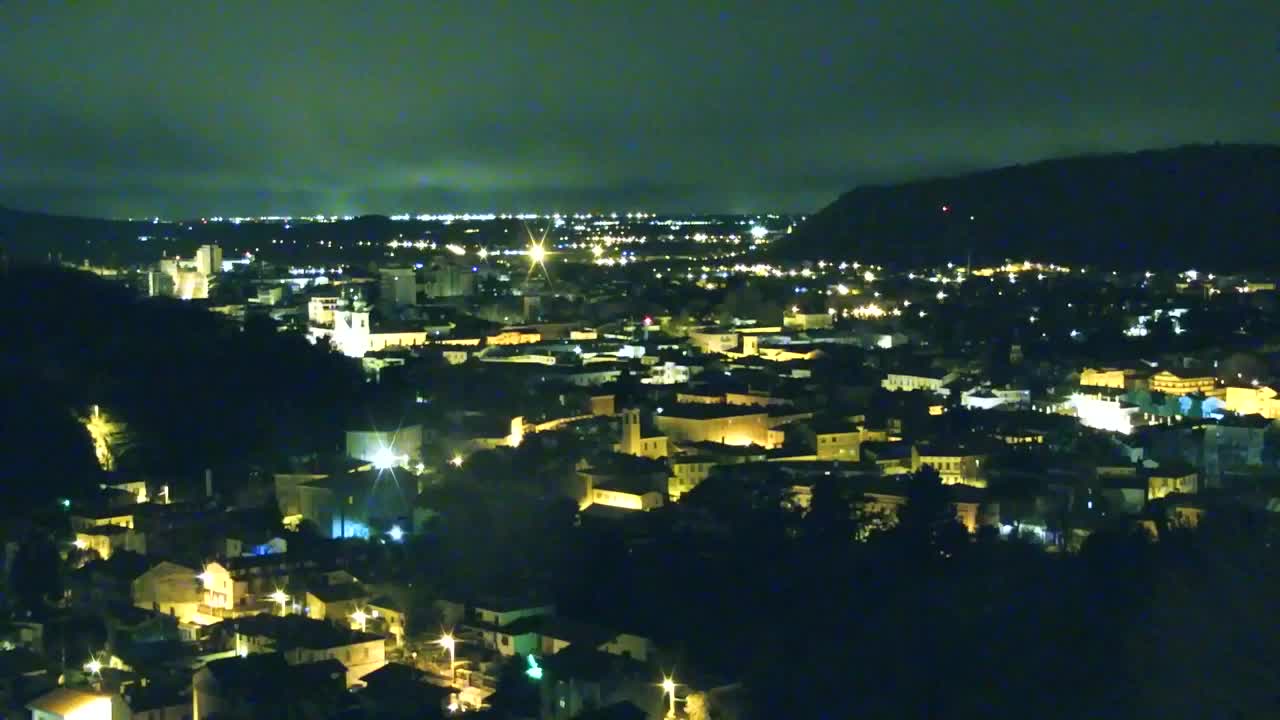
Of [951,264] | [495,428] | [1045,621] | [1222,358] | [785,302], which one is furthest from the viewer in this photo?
[951,264]

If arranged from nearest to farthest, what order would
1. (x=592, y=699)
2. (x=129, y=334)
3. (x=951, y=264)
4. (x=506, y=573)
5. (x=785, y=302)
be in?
(x=592, y=699)
(x=506, y=573)
(x=129, y=334)
(x=785, y=302)
(x=951, y=264)

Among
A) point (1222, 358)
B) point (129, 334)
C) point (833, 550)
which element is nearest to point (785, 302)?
point (1222, 358)

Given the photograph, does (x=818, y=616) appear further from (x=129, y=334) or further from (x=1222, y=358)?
(x=1222, y=358)

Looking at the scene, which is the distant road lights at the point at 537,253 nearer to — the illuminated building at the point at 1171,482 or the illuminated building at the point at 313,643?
the illuminated building at the point at 1171,482

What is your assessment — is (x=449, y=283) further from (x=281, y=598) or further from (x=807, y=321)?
(x=281, y=598)

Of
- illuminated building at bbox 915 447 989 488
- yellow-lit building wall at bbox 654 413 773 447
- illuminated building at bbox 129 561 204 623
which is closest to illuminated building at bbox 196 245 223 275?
yellow-lit building wall at bbox 654 413 773 447

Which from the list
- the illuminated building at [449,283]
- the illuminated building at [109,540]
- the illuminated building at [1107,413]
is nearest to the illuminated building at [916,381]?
the illuminated building at [1107,413]

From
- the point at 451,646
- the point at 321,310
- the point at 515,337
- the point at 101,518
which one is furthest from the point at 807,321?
the point at 451,646
